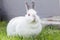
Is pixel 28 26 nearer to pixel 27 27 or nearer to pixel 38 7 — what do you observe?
pixel 27 27

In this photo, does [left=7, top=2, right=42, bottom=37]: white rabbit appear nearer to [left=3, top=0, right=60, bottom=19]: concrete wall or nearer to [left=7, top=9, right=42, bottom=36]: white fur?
[left=7, top=9, right=42, bottom=36]: white fur

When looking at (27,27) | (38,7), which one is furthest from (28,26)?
(38,7)

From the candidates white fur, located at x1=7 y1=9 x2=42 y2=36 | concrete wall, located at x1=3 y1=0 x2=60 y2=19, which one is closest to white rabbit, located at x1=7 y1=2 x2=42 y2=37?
white fur, located at x1=7 y1=9 x2=42 y2=36

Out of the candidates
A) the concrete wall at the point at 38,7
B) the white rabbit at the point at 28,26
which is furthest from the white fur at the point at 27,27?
the concrete wall at the point at 38,7

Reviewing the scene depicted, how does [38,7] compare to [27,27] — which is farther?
[38,7]

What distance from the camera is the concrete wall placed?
69.4 inches

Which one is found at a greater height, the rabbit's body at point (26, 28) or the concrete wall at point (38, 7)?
the concrete wall at point (38, 7)

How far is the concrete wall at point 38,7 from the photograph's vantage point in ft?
5.79

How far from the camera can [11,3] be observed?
195 cm

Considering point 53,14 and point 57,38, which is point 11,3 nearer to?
point 53,14

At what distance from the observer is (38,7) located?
181cm

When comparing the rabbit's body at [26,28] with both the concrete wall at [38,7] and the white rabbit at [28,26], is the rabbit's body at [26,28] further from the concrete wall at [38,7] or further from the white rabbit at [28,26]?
the concrete wall at [38,7]

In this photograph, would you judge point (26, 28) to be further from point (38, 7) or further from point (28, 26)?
point (38, 7)

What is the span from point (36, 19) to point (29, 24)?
0.16ft
